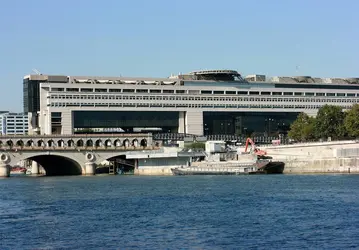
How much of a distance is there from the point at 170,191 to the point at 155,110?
97582 millimetres

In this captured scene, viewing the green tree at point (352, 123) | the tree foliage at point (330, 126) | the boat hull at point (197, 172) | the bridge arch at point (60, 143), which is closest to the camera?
the boat hull at point (197, 172)

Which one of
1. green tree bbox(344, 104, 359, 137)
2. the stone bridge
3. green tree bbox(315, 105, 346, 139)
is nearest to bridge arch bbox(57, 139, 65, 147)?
the stone bridge

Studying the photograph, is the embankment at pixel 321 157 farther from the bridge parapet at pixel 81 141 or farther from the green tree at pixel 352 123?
the bridge parapet at pixel 81 141

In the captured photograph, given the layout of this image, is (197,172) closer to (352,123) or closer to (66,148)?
(66,148)

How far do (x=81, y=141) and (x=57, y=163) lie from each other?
1090cm

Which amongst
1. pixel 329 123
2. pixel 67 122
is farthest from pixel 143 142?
pixel 329 123

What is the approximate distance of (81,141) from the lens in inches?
7057

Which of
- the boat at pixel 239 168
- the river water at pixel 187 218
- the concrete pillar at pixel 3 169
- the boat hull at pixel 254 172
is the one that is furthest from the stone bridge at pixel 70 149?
the river water at pixel 187 218

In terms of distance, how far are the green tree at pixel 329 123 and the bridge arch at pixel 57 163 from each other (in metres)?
49.2

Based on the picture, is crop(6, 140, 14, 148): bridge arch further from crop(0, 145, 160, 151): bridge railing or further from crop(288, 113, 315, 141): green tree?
crop(288, 113, 315, 141): green tree

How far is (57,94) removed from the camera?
19025 cm

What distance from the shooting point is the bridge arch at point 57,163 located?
16757cm

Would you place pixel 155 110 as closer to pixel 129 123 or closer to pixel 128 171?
pixel 129 123

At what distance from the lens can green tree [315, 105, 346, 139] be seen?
170m
